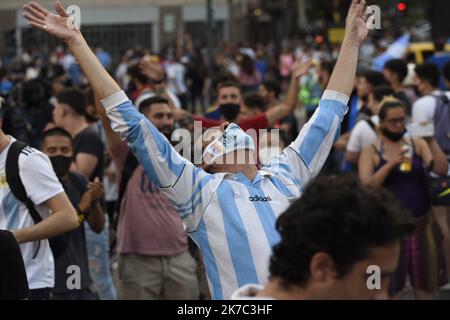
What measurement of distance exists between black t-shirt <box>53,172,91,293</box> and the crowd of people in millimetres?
11

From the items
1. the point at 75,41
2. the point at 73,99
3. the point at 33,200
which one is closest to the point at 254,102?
the point at 73,99

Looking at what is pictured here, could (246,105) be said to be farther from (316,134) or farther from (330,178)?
(330,178)

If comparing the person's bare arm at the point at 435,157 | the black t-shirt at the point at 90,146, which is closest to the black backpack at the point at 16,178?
the black t-shirt at the point at 90,146

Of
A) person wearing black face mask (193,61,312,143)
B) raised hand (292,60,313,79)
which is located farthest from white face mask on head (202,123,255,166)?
person wearing black face mask (193,61,312,143)

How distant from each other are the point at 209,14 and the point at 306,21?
4188cm

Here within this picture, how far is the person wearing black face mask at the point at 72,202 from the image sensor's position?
723cm

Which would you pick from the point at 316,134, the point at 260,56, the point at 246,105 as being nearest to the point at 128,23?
the point at 260,56

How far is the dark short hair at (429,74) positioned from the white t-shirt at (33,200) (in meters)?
5.53

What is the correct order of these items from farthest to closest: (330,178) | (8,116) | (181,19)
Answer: (181,19) → (8,116) → (330,178)

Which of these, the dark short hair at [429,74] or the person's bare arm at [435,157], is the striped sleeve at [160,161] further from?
the dark short hair at [429,74]

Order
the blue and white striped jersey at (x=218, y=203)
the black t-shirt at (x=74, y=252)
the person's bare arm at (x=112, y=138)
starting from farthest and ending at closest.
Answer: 1. the black t-shirt at (x=74, y=252)
2. the person's bare arm at (x=112, y=138)
3. the blue and white striped jersey at (x=218, y=203)

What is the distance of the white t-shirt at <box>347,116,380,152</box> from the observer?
9406mm

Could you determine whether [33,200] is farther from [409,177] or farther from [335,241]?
[409,177]

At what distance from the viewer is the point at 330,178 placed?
10.5 ft
